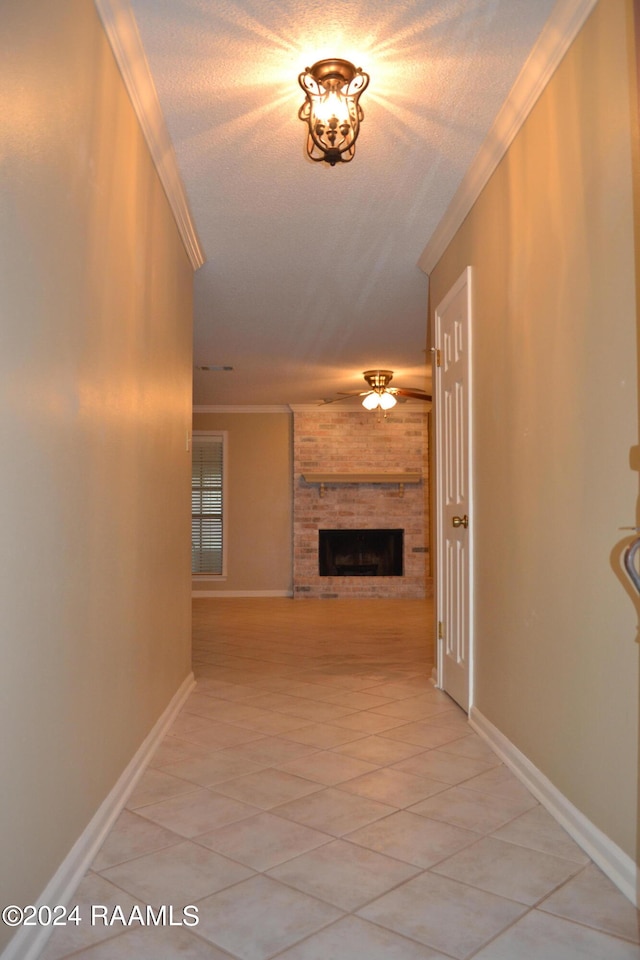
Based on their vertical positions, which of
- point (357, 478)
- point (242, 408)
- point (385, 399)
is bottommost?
point (357, 478)

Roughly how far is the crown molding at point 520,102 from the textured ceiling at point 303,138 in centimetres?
4

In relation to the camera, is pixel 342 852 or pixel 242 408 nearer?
pixel 342 852

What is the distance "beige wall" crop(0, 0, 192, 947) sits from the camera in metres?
1.62

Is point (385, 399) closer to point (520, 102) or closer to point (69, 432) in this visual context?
point (520, 102)

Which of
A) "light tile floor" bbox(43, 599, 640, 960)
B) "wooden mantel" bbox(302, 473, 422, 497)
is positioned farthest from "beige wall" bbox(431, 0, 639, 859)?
"wooden mantel" bbox(302, 473, 422, 497)

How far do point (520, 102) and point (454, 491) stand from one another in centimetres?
191

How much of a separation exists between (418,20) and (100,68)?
3.23ft

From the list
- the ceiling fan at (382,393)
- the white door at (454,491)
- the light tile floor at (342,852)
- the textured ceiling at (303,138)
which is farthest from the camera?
the ceiling fan at (382,393)

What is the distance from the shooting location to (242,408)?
10.2m

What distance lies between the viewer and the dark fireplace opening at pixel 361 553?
1017 cm

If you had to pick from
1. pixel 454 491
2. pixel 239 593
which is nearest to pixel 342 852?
pixel 454 491

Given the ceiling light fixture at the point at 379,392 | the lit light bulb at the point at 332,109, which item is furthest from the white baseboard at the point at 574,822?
the ceiling light fixture at the point at 379,392

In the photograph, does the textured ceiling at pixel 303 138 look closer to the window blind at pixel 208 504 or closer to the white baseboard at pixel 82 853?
the white baseboard at pixel 82 853

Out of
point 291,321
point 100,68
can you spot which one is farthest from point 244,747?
point 291,321
